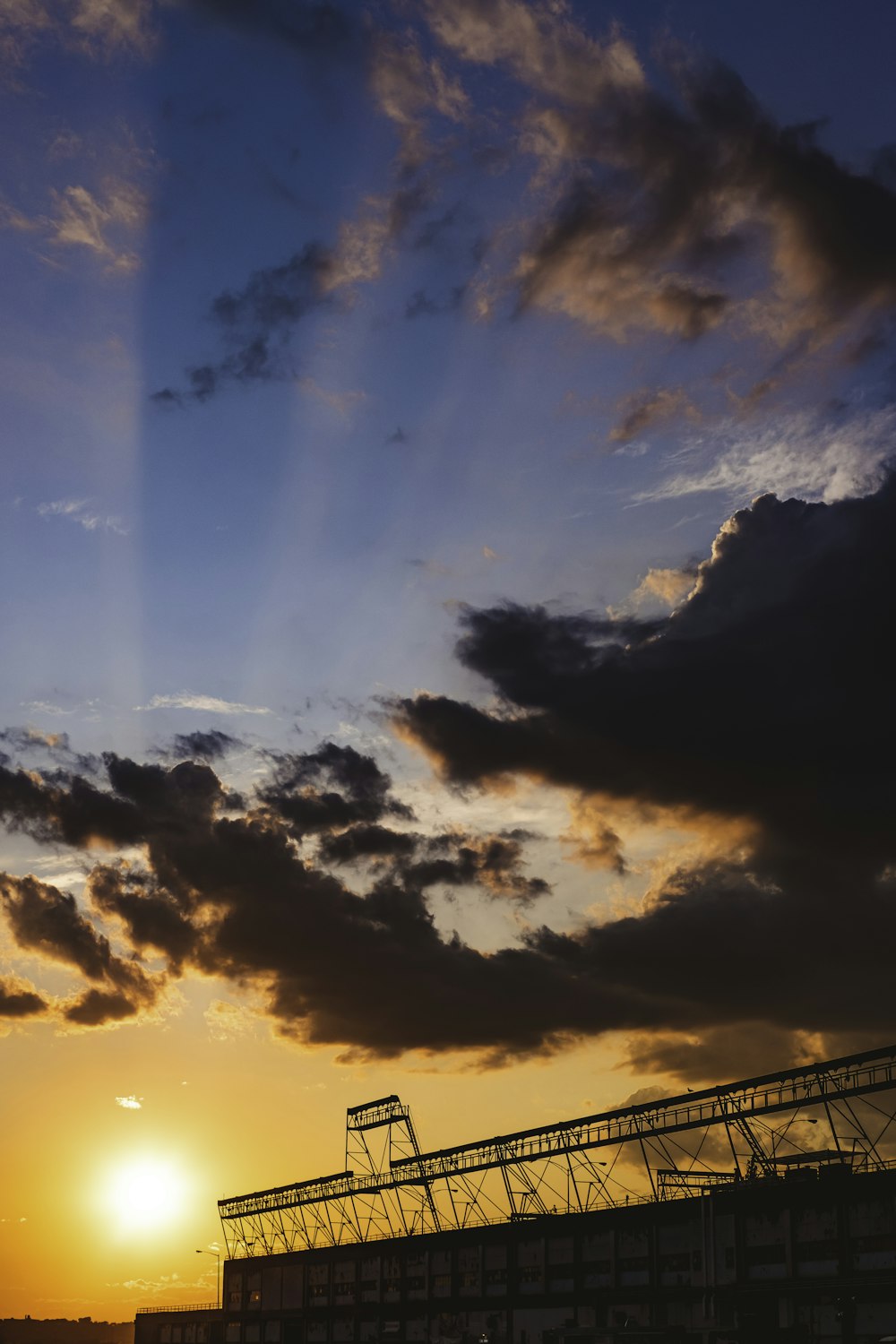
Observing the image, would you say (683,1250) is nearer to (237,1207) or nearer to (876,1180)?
(876,1180)

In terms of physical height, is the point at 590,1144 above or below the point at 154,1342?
above

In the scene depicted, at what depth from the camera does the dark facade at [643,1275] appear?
77.3 m

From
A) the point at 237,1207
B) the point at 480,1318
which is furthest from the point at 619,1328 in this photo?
the point at 237,1207

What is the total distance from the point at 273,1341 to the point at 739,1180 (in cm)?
7109

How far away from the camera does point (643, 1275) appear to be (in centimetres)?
9144

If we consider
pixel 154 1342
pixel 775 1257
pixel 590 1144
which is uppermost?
pixel 590 1144

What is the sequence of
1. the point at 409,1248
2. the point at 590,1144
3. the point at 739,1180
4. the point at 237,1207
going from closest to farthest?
the point at 739,1180 < the point at 590,1144 < the point at 409,1248 < the point at 237,1207

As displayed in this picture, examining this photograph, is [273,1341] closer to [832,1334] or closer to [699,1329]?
[699,1329]

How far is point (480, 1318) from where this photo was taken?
351ft

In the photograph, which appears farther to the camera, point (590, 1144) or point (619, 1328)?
point (590, 1144)

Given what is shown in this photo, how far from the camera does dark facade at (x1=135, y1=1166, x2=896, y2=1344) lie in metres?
77.3

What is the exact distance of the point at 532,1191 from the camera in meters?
107

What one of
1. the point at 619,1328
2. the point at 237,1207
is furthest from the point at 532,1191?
the point at 237,1207

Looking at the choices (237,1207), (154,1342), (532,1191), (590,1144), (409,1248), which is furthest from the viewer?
(154,1342)
